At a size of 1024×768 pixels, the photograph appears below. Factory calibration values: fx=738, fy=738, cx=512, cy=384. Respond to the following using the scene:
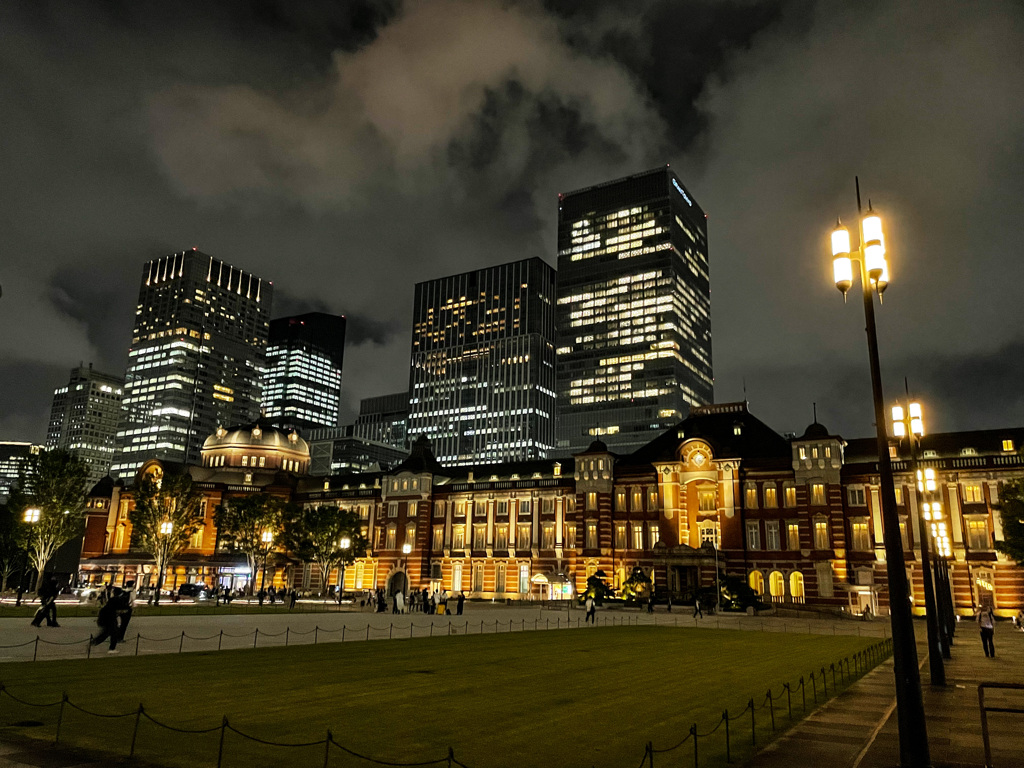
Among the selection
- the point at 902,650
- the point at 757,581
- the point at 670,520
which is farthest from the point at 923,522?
the point at 670,520

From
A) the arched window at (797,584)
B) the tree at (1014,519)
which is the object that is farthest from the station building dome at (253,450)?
the tree at (1014,519)

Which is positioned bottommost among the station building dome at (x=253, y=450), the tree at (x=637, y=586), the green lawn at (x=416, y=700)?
the green lawn at (x=416, y=700)

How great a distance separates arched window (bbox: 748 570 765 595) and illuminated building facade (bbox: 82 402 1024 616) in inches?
4.2

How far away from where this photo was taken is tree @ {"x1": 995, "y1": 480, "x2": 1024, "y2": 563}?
49.4 m

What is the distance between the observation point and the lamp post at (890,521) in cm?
1116

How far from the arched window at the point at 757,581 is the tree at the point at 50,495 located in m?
64.7

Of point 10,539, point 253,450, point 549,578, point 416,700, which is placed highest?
point 253,450

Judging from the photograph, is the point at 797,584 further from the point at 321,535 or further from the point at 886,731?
the point at 886,731

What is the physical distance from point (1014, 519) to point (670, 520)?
36054 mm

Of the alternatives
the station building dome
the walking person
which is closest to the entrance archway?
the station building dome

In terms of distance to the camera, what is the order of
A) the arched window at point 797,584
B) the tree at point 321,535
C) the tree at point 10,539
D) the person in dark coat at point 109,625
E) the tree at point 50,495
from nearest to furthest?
the person in dark coat at point 109,625 → the tree at point 50,495 → the tree at point 10,539 → the arched window at point 797,584 → the tree at point 321,535

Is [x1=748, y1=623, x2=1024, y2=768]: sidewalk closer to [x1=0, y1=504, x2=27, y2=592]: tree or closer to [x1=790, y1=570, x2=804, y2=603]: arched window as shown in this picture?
[x1=790, y1=570, x2=804, y2=603]: arched window

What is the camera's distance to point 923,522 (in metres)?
24.1

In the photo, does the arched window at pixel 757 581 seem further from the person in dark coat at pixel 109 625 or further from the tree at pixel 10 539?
the tree at pixel 10 539
